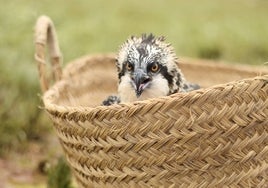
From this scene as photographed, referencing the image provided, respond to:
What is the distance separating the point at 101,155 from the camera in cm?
229

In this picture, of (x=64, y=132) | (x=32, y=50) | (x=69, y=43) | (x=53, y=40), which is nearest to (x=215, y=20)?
(x=69, y=43)

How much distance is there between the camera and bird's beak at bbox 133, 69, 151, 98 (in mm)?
2562

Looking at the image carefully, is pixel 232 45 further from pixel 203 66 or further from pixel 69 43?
pixel 203 66

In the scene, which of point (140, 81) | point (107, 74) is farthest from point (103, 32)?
point (140, 81)

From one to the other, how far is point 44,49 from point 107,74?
2.47ft

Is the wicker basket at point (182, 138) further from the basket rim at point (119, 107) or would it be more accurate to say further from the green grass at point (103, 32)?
the green grass at point (103, 32)

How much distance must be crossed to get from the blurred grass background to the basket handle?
103 cm

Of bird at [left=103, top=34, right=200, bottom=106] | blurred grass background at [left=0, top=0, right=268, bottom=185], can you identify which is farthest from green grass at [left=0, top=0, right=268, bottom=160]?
bird at [left=103, top=34, right=200, bottom=106]

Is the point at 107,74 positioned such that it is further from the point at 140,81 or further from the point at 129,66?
the point at 140,81

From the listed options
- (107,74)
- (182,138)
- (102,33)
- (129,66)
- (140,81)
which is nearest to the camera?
(182,138)

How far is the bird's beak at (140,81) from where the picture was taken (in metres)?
2.56

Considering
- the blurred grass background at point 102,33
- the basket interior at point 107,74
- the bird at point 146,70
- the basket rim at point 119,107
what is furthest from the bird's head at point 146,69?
the blurred grass background at point 102,33

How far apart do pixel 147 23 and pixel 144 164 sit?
5203mm

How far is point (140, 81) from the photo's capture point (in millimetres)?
2578
